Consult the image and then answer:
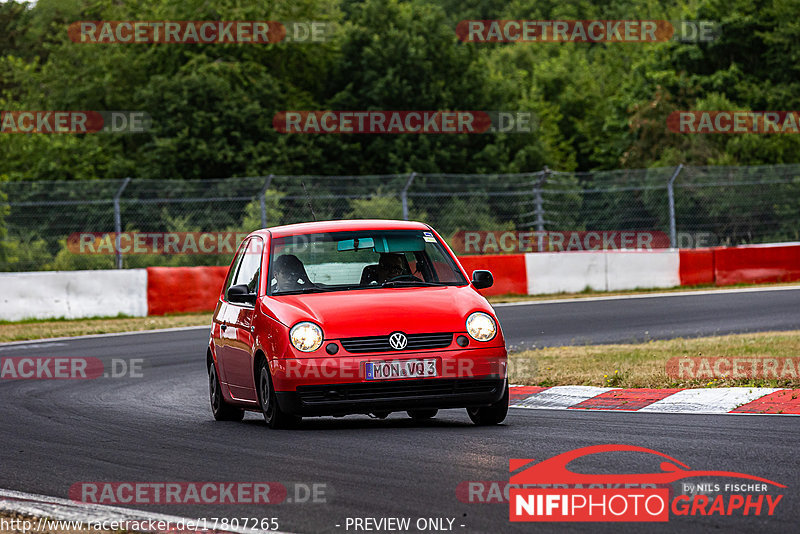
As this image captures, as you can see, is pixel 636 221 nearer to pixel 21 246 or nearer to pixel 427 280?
pixel 21 246

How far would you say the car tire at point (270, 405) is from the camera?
8.33m

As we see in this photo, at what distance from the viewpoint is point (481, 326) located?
823 cm

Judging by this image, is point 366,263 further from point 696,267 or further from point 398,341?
point 696,267

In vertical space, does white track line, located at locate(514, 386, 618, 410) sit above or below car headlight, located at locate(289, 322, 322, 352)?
below

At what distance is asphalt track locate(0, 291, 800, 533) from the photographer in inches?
219

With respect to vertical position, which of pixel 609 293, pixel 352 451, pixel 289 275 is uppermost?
pixel 289 275

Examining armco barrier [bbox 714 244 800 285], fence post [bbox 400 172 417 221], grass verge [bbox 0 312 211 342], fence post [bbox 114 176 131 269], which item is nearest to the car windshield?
grass verge [bbox 0 312 211 342]

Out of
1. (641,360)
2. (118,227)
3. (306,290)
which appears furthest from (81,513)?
(118,227)

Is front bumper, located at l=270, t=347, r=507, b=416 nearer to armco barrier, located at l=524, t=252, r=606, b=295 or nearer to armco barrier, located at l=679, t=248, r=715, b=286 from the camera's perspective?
armco barrier, located at l=524, t=252, r=606, b=295

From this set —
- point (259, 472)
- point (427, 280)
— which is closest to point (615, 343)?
point (427, 280)

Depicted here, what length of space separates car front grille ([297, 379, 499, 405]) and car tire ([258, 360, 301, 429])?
1.03 ft

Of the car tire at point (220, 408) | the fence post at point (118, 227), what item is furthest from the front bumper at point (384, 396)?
the fence post at point (118, 227)

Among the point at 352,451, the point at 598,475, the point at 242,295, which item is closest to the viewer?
the point at 598,475

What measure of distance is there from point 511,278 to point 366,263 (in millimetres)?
14942
